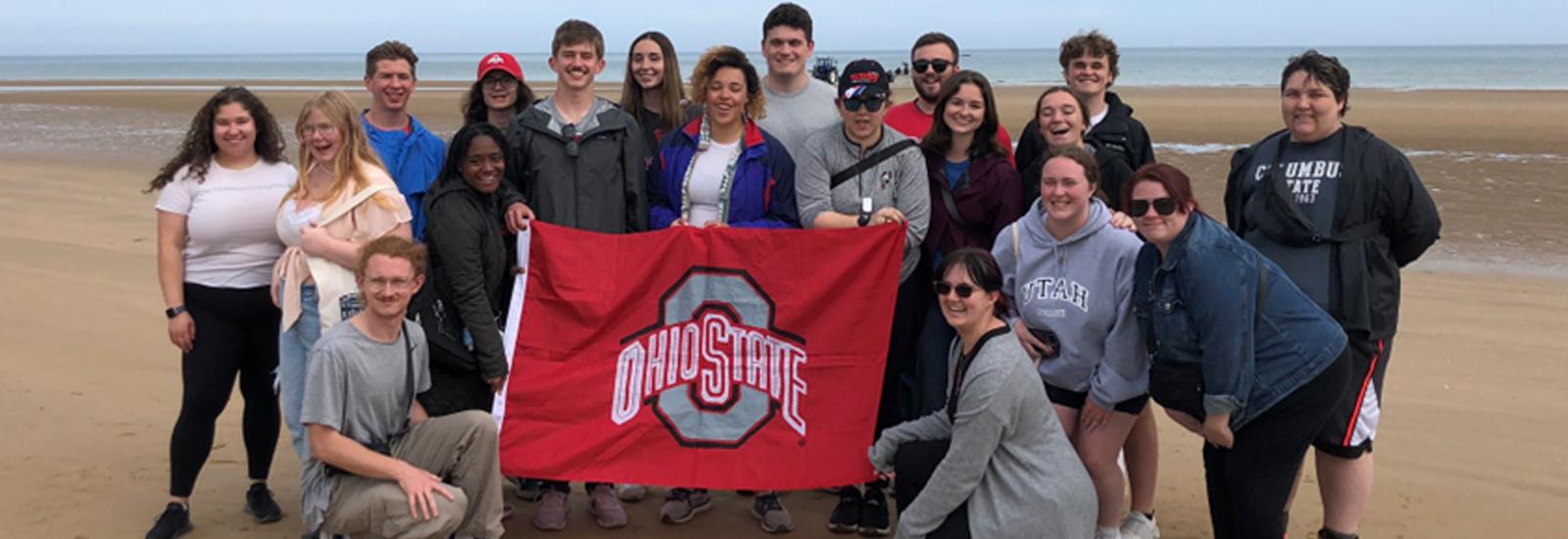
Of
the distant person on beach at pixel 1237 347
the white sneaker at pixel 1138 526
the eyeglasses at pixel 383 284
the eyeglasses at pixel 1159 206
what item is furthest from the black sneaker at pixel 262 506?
the eyeglasses at pixel 1159 206

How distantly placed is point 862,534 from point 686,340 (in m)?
1.11

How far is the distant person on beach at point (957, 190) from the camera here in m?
4.91

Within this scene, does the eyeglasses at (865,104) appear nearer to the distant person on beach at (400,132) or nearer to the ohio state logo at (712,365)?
the ohio state logo at (712,365)

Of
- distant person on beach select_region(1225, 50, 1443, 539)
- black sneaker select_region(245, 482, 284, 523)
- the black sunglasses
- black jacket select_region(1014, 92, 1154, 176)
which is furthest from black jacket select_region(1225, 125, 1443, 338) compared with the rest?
black sneaker select_region(245, 482, 284, 523)

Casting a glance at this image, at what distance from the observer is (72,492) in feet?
18.8

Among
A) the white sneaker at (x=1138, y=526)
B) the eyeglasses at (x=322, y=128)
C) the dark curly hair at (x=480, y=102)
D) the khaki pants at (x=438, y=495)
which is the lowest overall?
the white sneaker at (x=1138, y=526)

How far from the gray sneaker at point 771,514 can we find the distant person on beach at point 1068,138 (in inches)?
65.0

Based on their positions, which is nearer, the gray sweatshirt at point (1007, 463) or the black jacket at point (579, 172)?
the gray sweatshirt at point (1007, 463)

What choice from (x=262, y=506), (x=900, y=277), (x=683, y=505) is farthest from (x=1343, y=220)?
(x=262, y=506)

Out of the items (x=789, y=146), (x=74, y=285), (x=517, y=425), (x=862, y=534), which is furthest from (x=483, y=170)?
(x=74, y=285)

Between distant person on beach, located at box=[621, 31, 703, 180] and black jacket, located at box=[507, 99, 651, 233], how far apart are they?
0.61 meters

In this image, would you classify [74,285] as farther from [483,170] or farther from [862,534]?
[862,534]

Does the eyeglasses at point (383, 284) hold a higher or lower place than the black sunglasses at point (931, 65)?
lower

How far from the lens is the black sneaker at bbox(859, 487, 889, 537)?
525cm
